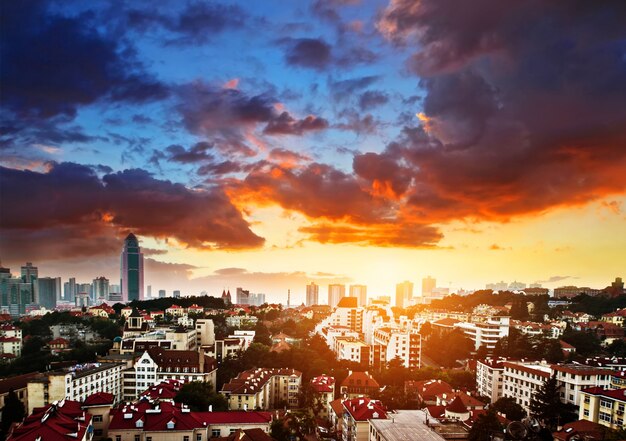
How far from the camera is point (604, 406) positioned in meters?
12.1

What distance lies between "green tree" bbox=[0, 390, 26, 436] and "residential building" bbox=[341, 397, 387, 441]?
10.3m

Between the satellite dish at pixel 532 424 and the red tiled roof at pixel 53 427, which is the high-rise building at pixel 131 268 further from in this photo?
the satellite dish at pixel 532 424

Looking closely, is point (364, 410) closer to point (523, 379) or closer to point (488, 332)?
point (523, 379)

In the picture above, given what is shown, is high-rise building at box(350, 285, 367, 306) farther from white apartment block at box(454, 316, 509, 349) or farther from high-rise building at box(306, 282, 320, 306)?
white apartment block at box(454, 316, 509, 349)

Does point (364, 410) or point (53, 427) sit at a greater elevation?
point (53, 427)

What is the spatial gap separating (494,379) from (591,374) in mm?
4456

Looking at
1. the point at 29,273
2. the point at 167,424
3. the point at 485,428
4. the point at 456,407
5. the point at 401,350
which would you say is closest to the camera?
the point at 167,424

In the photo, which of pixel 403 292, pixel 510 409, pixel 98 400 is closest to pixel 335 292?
pixel 403 292

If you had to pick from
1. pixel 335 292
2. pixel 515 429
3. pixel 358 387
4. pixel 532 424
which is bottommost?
pixel 335 292

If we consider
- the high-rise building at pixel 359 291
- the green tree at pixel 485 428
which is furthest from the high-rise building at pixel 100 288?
the green tree at pixel 485 428

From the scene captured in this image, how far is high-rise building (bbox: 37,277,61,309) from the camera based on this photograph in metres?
58.7

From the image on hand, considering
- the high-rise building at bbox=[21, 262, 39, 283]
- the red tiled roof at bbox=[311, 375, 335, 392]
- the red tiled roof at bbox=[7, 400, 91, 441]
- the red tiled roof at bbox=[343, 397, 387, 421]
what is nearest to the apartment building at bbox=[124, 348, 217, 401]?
the red tiled roof at bbox=[311, 375, 335, 392]

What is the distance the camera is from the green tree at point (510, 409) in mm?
14477

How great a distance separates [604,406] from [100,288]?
78909 mm
